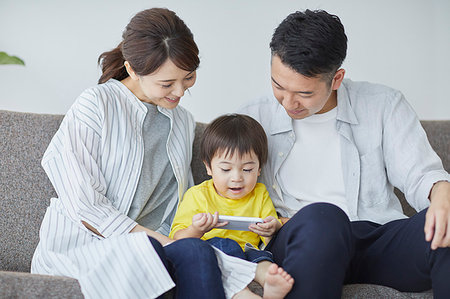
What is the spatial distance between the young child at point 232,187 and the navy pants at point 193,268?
6.9 inches

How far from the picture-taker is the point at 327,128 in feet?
5.88

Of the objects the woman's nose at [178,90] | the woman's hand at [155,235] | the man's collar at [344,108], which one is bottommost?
the woman's hand at [155,235]

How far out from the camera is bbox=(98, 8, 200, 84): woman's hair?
1.60m

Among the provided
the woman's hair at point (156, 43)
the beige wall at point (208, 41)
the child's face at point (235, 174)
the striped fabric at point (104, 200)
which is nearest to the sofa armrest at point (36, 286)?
the striped fabric at point (104, 200)

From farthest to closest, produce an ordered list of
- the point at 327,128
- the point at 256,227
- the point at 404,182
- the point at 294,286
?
the point at 327,128, the point at 404,182, the point at 256,227, the point at 294,286

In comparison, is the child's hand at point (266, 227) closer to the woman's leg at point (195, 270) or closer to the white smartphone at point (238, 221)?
the white smartphone at point (238, 221)

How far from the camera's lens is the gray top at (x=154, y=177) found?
1.69 metres

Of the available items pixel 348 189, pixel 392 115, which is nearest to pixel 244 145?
pixel 348 189

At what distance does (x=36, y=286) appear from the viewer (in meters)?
1.25

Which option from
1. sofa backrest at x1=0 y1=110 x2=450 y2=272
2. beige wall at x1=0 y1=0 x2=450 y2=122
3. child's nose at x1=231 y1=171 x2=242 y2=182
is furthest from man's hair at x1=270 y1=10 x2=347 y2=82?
beige wall at x1=0 y1=0 x2=450 y2=122

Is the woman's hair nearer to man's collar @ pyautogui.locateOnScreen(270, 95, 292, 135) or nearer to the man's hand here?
man's collar @ pyautogui.locateOnScreen(270, 95, 292, 135)

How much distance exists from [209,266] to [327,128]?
0.68 metres

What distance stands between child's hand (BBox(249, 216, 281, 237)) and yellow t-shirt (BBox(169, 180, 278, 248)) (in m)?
0.12

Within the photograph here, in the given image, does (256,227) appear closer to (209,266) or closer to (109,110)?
(209,266)
